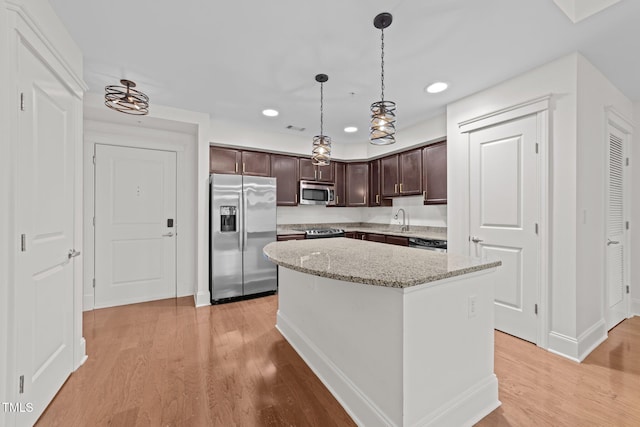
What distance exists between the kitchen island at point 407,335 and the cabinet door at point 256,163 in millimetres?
2533

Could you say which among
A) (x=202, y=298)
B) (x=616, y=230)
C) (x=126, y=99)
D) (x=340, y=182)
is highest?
(x=126, y=99)

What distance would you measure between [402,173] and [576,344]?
283 cm

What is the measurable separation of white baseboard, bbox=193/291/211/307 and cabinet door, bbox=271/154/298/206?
1.71 m

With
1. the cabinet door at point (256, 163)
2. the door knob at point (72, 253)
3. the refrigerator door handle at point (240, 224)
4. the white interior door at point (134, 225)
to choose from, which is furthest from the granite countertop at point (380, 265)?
the white interior door at point (134, 225)

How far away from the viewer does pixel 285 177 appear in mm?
4434

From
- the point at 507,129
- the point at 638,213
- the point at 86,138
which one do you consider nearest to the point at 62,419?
the point at 86,138

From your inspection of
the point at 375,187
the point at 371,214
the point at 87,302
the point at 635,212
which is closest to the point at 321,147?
the point at 375,187

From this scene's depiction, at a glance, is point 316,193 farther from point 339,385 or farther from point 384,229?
point 339,385

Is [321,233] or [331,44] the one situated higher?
[331,44]

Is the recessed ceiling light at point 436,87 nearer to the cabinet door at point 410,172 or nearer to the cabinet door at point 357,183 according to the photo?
the cabinet door at point 410,172

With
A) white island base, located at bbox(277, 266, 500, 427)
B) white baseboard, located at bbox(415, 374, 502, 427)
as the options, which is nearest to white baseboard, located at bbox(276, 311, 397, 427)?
white island base, located at bbox(277, 266, 500, 427)

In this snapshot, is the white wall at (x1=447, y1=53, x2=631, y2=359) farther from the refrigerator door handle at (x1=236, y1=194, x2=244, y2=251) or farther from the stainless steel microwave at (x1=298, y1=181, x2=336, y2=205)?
the refrigerator door handle at (x1=236, y1=194, x2=244, y2=251)

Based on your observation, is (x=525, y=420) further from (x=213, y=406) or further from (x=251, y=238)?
(x=251, y=238)

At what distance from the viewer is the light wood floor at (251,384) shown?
1.58 meters
